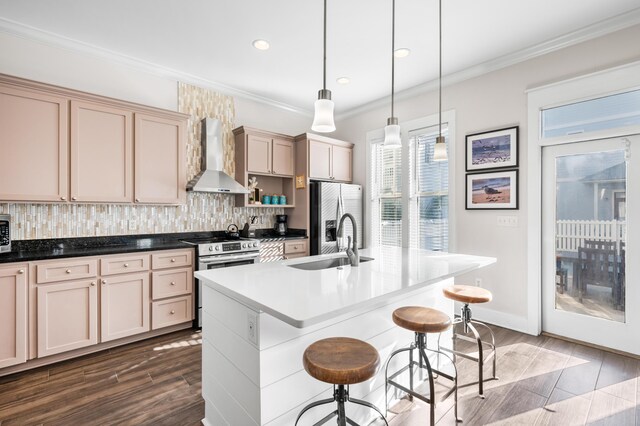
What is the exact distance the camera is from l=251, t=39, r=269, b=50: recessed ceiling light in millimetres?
3033

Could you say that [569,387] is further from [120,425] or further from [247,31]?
[247,31]

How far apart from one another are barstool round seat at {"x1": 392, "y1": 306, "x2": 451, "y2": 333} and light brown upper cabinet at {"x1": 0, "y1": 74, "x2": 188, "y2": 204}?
9.19 ft

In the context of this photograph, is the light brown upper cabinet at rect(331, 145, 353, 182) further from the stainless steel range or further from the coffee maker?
the stainless steel range

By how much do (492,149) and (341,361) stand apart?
3.10 meters

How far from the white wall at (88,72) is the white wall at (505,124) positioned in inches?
127

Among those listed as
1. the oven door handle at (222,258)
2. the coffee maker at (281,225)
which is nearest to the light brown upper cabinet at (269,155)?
the coffee maker at (281,225)

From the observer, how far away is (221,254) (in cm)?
352

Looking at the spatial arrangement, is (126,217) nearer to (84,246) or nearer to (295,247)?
(84,246)

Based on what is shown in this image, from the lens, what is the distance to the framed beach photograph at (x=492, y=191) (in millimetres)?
3295

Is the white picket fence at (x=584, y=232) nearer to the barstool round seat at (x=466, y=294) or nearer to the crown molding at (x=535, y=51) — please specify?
the barstool round seat at (x=466, y=294)

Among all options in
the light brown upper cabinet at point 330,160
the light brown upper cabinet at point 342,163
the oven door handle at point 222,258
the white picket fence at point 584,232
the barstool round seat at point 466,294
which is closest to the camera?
the barstool round seat at point 466,294

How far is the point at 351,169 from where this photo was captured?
16.6 ft

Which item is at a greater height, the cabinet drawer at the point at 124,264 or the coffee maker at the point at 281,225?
the coffee maker at the point at 281,225

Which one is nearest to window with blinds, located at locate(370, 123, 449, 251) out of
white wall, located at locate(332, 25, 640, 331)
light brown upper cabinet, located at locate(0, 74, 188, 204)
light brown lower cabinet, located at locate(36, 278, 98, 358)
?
white wall, located at locate(332, 25, 640, 331)
